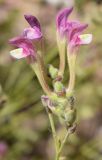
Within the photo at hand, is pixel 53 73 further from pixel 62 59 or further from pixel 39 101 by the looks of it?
pixel 39 101

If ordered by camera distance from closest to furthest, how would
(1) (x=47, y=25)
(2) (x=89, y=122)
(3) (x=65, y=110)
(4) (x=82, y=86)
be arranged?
(3) (x=65, y=110)
(4) (x=82, y=86)
(2) (x=89, y=122)
(1) (x=47, y=25)

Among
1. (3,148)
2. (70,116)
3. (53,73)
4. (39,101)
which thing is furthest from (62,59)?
(3,148)

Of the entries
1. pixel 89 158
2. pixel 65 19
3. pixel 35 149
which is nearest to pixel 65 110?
pixel 65 19

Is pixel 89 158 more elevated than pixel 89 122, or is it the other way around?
pixel 89 158

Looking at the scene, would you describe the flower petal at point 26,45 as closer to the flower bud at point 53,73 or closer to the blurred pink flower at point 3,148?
the flower bud at point 53,73

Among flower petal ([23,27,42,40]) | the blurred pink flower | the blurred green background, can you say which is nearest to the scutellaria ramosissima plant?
flower petal ([23,27,42,40])

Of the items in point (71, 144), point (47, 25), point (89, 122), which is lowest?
point (89, 122)

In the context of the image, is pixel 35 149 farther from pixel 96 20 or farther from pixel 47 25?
pixel 96 20
